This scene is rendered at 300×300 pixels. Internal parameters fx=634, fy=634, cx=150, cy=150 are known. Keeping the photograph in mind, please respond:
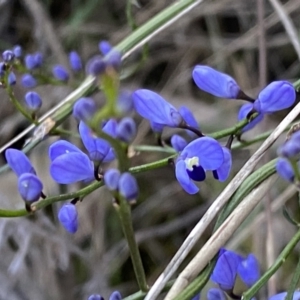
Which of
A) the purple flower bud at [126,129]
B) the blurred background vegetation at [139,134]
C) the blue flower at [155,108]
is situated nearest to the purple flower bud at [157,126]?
the blue flower at [155,108]

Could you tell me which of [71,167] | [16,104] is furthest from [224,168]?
[16,104]

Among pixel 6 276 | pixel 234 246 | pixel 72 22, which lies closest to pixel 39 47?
pixel 72 22

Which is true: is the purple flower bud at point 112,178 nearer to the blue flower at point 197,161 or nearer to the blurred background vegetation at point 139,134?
the blue flower at point 197,161

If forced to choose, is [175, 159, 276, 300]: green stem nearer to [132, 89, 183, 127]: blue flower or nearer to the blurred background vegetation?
[132, 89, 183, 127]: blue flower

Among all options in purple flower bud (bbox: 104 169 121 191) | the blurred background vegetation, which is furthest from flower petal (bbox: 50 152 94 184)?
the blurred background vegetation

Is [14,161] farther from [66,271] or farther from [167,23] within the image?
[66,271]

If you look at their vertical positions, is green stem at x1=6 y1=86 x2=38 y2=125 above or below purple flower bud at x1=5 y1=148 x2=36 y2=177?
above
